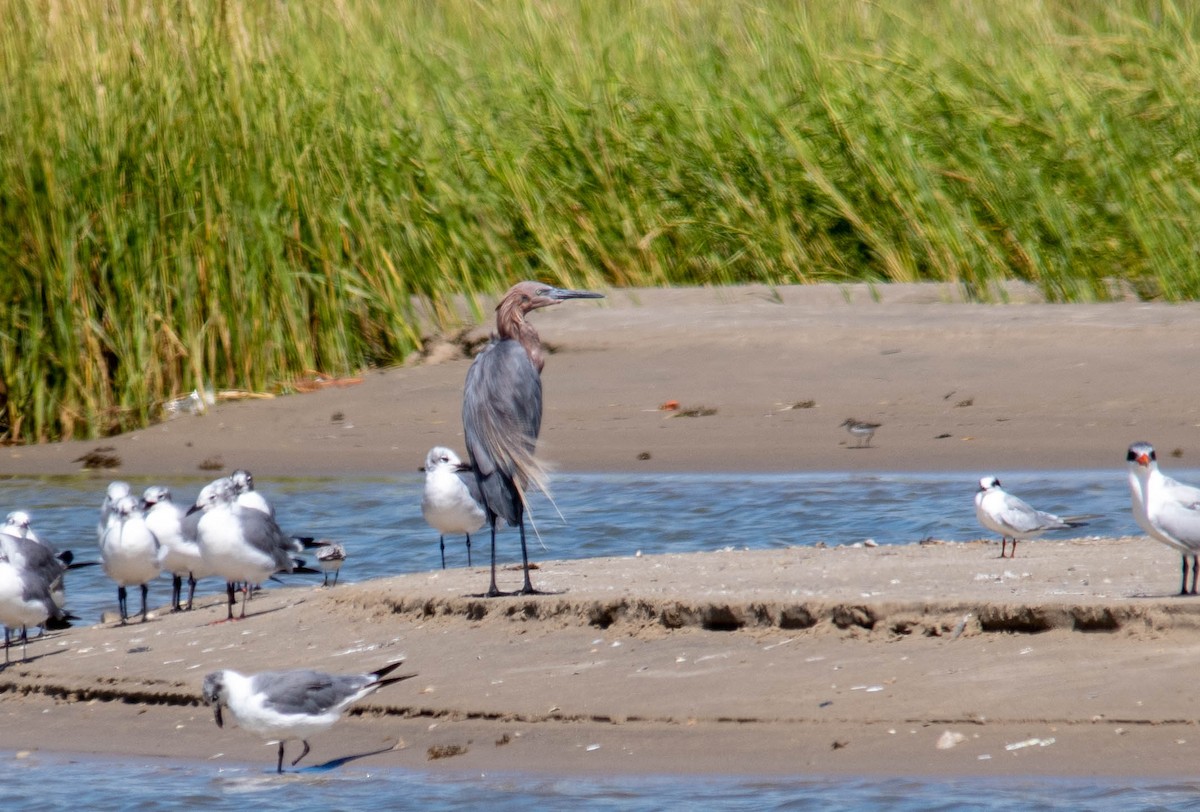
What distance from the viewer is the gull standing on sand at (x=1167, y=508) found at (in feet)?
18.0

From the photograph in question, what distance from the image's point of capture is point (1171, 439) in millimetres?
9750

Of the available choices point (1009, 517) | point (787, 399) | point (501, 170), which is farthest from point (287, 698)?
point (501, 170)

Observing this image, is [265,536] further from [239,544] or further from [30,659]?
[30,659]

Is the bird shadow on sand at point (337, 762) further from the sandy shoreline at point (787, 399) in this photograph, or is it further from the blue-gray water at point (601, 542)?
the sandy shoreline at point (787, 399)

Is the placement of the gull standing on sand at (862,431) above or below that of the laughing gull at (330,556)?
above

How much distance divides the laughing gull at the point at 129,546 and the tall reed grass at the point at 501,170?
3.95 m

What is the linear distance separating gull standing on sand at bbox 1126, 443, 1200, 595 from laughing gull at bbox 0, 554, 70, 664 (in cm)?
395

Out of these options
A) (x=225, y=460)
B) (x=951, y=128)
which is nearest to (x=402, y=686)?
(x=225, y=460)

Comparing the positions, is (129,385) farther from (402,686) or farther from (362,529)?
(402,686)

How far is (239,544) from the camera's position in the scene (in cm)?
700

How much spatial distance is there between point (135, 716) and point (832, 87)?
8.54 meters

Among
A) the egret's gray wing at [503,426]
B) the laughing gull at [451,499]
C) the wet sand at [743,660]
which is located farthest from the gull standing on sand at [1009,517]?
the laughing gull at [451,499]

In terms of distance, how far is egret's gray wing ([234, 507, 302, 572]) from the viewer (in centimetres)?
705

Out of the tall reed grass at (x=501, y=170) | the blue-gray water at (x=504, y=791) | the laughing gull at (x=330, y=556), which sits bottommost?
the blue-gray water at (x=504, y=791)
